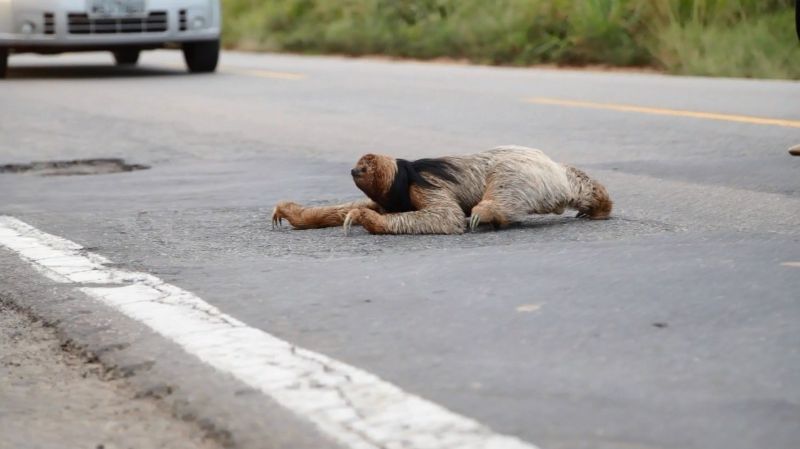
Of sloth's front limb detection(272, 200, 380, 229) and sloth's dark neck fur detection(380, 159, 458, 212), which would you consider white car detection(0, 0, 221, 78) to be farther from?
sloth's dark neck fur detection(380, 159, 458, 212)

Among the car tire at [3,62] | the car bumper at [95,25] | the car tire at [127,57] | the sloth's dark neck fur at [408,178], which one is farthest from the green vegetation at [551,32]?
the sloth's dark neck fur at [408,178]

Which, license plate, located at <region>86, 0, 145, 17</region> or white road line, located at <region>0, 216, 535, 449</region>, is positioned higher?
white road line, located at <region>0, 216, 535, 449</region>

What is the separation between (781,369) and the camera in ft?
11.7

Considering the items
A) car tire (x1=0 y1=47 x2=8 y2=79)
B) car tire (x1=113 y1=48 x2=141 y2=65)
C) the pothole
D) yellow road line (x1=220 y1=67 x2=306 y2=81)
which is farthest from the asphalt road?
car tire (x1=113 y1=48 x2=141 y2=65)

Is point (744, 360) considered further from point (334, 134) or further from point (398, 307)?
point (334, 134)

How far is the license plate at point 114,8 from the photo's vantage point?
653 inches

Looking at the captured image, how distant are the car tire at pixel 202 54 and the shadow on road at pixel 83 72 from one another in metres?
0.18

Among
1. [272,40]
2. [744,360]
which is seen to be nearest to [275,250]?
[744,360]

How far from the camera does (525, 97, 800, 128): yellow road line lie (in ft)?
33.7

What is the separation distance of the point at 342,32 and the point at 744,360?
818 inches

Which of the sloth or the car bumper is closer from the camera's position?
the sloth

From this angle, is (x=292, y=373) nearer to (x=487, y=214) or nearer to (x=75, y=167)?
(x=487, y=214)

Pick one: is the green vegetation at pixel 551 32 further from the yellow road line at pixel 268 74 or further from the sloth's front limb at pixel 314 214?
A: the sloth's front limb at pixel 314 214

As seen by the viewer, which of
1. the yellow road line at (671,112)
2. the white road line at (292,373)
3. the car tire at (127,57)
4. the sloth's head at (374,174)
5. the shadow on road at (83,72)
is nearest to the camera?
the white road line at (292,373)
